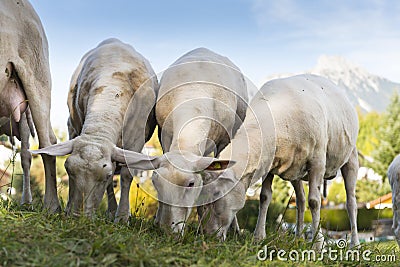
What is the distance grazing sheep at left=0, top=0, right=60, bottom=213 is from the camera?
6.06m

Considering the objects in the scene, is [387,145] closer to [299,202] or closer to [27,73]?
[299,202]

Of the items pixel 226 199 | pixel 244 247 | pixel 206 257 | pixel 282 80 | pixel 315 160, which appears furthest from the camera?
pixel 282 80

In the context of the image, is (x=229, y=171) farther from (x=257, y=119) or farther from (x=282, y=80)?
(x=282, y=80)

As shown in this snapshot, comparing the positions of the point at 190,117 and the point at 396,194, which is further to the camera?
the point at 396,194

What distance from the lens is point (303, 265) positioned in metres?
5.00

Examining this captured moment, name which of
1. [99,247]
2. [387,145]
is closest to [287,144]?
[99,247]

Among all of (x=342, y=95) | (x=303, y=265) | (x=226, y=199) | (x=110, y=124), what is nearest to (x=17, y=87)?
(x=110, y=124)

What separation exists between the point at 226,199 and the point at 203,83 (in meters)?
1.89

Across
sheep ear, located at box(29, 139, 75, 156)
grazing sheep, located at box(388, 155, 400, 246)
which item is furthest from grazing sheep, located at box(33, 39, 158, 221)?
grazing sheep, located at box(388, 155, 400, 246)

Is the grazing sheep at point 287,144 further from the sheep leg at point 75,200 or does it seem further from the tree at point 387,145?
the tree at point 387,145
